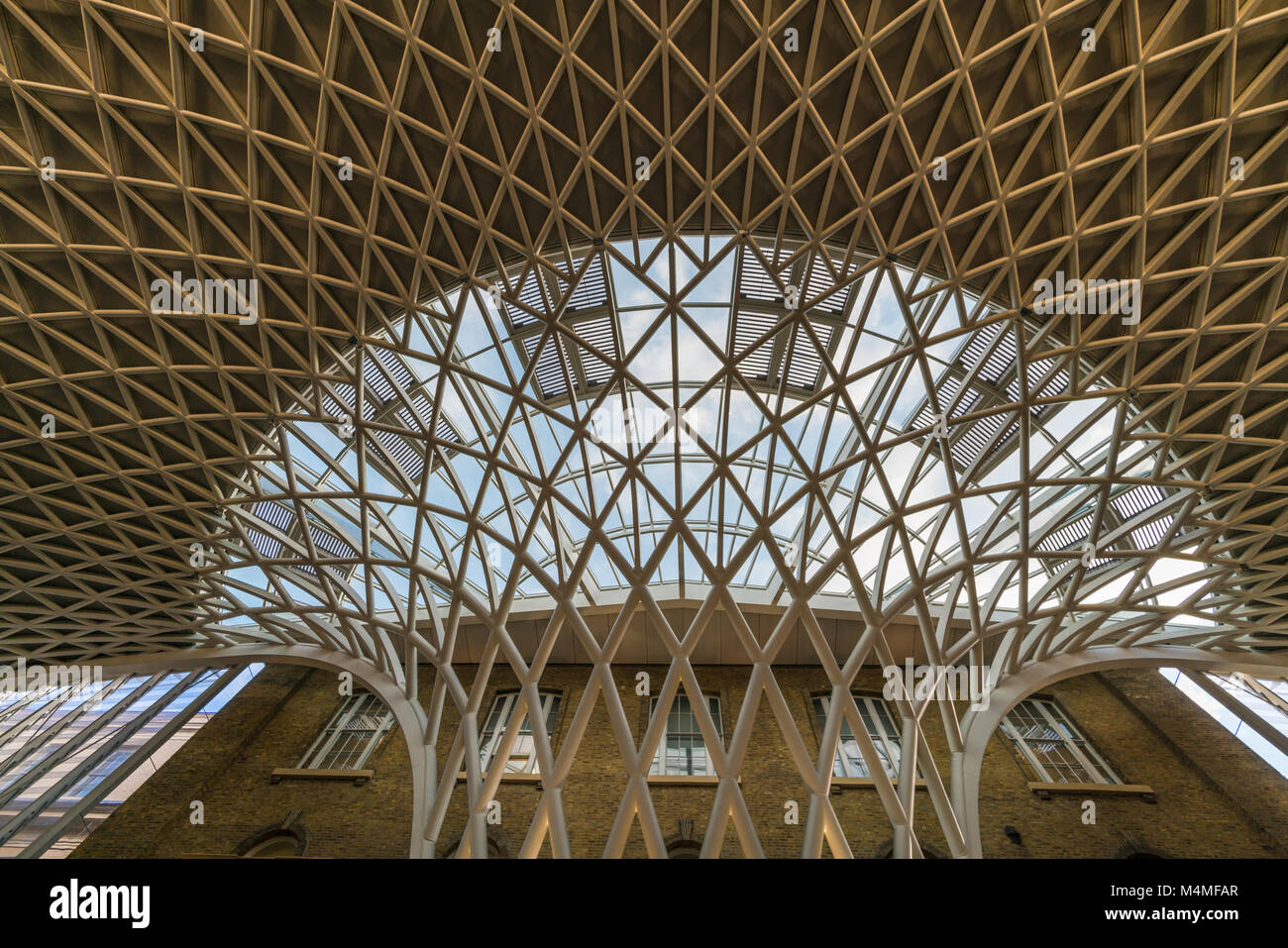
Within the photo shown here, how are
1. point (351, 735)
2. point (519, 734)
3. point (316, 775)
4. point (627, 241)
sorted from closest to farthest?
point (627, 241) < point (316, 775) < point (519, 734) < point (351, 735)

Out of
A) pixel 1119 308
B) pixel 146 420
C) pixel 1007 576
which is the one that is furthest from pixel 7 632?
pixel 1119 308

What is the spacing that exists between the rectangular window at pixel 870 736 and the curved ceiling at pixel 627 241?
7.53 m

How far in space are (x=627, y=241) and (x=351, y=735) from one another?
78.0 feet

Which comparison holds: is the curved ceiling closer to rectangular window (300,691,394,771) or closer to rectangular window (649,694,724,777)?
rectangular window (300,691,394,771)

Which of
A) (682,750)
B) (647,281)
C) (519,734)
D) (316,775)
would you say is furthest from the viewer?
(519,734)

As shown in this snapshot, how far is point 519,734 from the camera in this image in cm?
2920

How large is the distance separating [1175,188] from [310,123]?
21.2 meters

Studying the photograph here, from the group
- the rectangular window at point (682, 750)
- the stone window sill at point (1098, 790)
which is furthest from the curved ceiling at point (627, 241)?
the rectangular window at point (682, 750)

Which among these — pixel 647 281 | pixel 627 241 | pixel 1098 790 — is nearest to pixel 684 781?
pixel 1098 790

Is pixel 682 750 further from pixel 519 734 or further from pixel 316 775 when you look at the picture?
pixel 316 775

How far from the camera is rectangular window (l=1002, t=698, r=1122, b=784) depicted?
2673cm

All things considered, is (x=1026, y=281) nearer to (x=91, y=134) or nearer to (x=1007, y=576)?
(x=1007, y=576)

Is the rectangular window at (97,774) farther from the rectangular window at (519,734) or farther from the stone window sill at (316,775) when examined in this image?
the rectangular window at (519,734)

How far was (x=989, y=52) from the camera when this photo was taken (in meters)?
14.5
